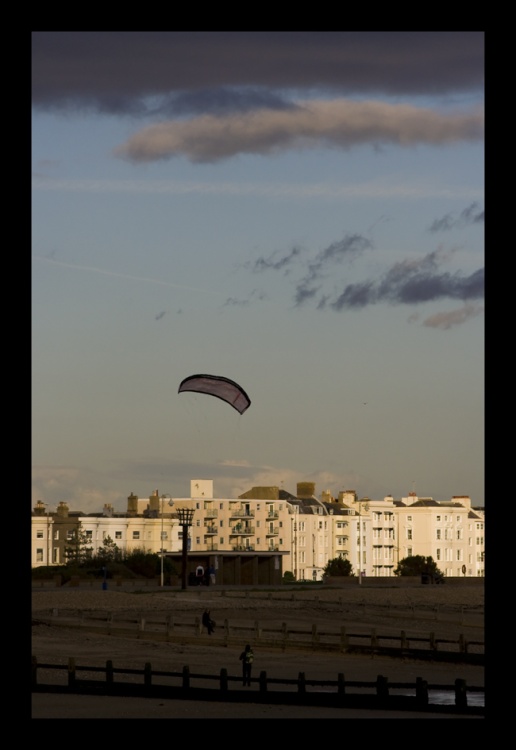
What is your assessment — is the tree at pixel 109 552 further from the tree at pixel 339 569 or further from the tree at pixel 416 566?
the tree at pixel 416 566

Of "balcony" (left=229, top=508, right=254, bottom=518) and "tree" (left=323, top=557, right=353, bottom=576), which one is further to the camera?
"balcony" (left=229, top=508, right=254, bottom=518)

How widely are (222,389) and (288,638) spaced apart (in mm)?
19735

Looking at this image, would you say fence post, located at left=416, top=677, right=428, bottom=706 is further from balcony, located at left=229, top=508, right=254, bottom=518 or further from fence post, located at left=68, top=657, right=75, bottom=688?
balcony, located at left=229, top=508, right=254, bottom=518

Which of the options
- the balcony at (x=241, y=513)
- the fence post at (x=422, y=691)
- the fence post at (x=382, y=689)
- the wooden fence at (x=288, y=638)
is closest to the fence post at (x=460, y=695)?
the fence post at (x=422, y=691)

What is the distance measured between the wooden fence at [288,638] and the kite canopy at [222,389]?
46.3ft

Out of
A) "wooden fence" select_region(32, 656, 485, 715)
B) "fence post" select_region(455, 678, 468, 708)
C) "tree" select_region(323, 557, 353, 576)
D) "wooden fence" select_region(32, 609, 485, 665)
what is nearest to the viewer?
"fence post" select_region(455, 678, 468, 708)

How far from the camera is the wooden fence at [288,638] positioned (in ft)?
133

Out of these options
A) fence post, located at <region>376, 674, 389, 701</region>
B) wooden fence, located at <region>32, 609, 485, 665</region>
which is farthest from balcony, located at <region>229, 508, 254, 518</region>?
fence post, located at <region>376, 674, 389, 701</region>

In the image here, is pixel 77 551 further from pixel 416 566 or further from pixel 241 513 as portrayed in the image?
pixel 416 566

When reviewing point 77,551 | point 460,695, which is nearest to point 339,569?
point 77,551

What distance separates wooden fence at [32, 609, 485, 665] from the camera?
133 feet

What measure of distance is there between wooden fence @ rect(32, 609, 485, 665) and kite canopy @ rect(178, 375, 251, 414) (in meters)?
14.1
